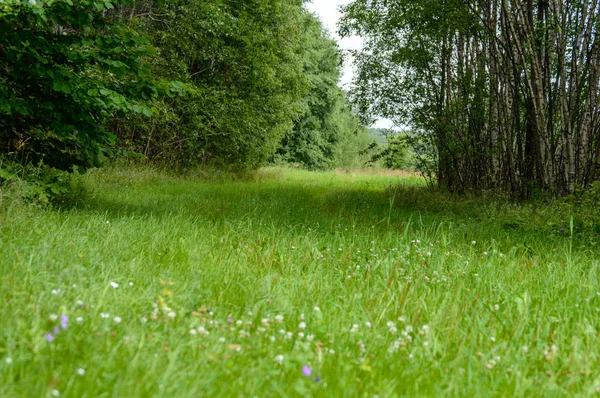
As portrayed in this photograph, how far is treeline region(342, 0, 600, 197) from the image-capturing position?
8.44 m

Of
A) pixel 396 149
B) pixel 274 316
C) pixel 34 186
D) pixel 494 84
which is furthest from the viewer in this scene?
pixel 396 149

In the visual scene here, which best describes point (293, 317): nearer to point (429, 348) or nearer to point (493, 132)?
point (429, 348)

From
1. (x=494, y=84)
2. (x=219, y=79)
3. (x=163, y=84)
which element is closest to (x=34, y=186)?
(x=163, y=84)

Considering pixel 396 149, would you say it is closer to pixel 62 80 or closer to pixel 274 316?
pixel 62 80

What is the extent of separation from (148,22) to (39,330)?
14438 millimetres

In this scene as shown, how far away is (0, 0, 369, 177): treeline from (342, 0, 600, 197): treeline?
1850 millimetres

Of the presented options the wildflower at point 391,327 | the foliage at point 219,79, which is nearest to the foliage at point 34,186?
the wildflower at point 391,327

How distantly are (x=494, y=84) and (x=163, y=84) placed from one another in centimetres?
870

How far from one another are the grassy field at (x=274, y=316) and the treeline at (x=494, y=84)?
4776 mm

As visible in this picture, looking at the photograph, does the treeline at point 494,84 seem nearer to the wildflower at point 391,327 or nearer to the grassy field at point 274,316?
the grassy field at point 274,316

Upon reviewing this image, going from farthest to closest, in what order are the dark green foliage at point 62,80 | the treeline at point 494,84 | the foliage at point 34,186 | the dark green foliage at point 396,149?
1. the dark green foliage at point 396,149
2. the treeline at point 494,84
3. the foliage at point 34,186
4. the dark green foliage at point 62,80

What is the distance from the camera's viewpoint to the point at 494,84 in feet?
35.4

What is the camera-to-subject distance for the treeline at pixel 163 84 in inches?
192

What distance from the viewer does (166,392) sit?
159 centimetres
